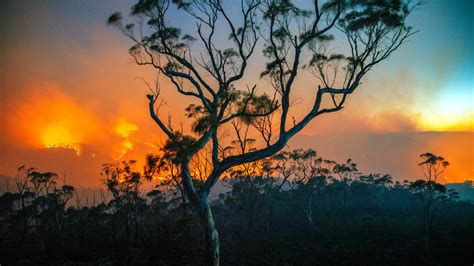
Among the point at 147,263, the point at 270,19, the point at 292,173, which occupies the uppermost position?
the point at 270,19

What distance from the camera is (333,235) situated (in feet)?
89.0

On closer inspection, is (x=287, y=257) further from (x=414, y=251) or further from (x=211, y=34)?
(x=211, y=34)

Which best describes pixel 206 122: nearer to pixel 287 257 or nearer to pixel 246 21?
pixel 246 21

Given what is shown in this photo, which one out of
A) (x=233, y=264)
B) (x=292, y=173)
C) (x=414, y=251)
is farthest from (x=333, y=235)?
(x=233, y=264)

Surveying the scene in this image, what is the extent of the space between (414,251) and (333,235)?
27.7 ft

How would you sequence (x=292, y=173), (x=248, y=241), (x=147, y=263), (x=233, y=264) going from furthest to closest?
1. (x=292, y=173)
2. (x=248, y=241)
3. (x=233, y=264)
4. (x=147, y=263)

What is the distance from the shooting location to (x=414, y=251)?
64.2ft

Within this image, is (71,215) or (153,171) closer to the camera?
(153,171)

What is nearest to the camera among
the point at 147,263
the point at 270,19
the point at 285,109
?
the point at 285,109

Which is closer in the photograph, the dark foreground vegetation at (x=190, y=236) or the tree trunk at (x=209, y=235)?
the tree trunk at (x=209, y=235)

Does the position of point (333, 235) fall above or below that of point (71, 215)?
below

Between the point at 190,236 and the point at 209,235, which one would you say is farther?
the point at 190,236

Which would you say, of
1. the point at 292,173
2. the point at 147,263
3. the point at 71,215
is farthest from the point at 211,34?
the point at 71,215

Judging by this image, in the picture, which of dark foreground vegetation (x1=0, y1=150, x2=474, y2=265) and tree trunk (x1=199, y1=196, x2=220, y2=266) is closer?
tree trunk (x1=199, y1=196, x2=220, y2=266)
